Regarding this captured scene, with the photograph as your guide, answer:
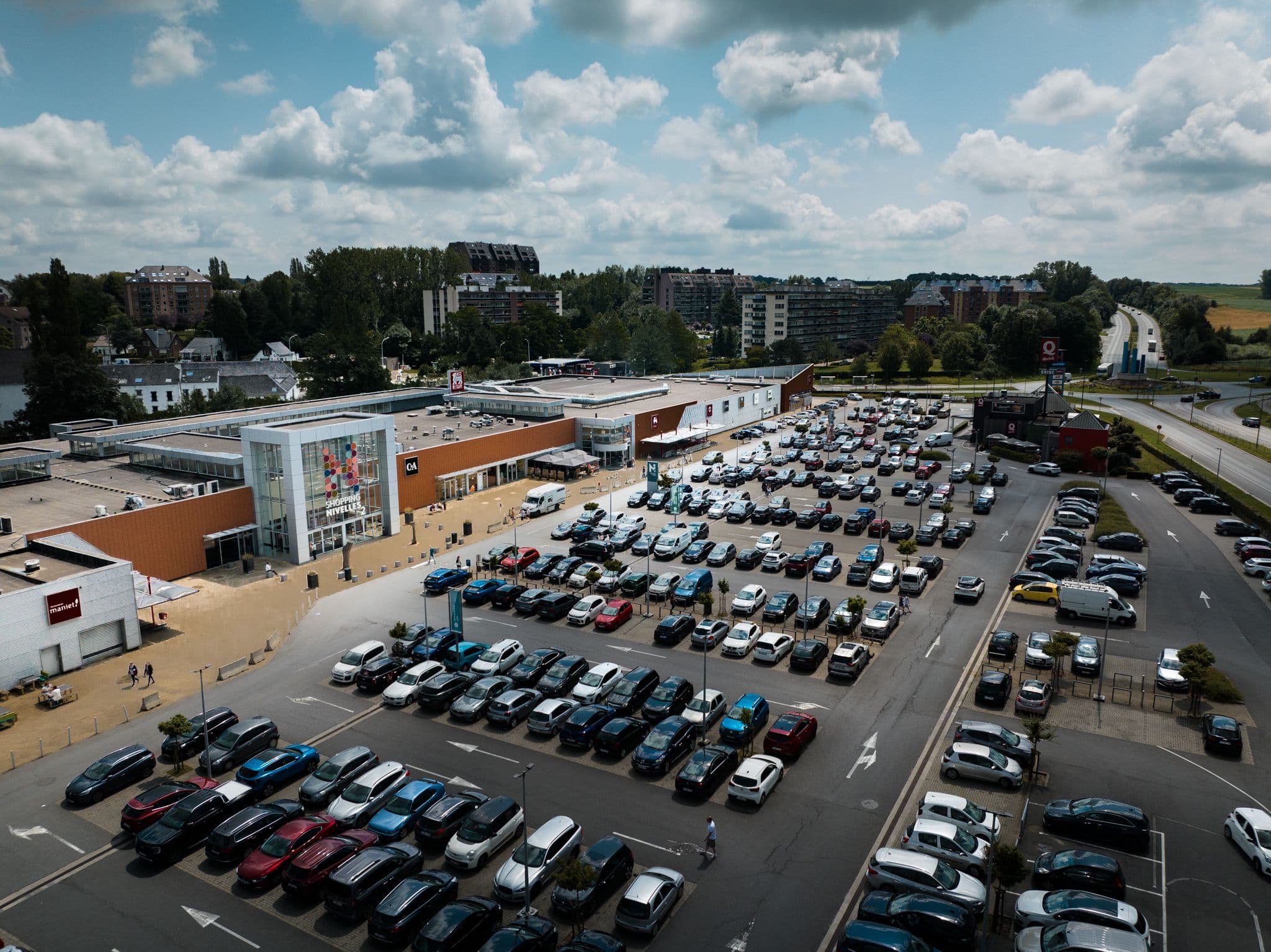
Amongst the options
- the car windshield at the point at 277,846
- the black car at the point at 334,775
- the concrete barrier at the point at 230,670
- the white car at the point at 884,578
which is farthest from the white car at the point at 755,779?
the concrete barrier at the point at 230,670

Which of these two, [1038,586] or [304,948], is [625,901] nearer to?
[304,948]

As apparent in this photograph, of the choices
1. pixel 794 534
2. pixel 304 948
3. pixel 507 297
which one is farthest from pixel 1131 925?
pixel 507 297

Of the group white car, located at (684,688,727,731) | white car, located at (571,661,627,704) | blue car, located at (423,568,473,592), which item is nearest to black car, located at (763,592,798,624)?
white car, located at (684,688,727,731)

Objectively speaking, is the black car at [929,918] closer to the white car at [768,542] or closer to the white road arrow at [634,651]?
the white road arrow at [634,651]

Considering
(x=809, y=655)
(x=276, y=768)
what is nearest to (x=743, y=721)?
(x=809, y=655)

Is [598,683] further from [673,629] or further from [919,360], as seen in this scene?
[919,360]

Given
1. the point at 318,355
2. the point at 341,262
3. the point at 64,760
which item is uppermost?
the point at 341,262

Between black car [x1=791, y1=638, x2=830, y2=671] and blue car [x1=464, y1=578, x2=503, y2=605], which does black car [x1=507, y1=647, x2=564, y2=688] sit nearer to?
blue car [x1=464, y1=578, x2=503, y2=605]
